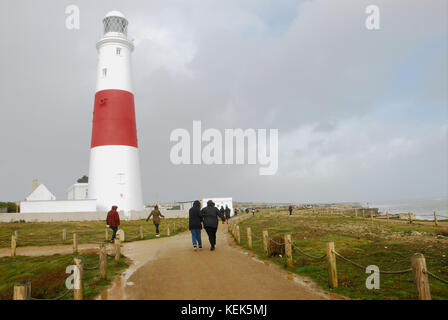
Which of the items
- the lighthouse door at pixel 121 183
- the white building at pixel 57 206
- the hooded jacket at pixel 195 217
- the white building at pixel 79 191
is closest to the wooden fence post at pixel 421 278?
the hooded jacket at pixel 195 217

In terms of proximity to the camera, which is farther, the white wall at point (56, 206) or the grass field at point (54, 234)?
the white wall at point (56, 206)

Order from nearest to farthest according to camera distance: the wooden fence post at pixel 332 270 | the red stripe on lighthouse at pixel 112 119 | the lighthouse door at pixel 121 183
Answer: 1. the wooden fence post at pixel 332 270
2. the red stripe on lighthouse at pixel 112 119
3. the lighthouse door at pixel 121 183

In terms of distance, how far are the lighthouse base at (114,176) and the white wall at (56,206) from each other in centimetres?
87

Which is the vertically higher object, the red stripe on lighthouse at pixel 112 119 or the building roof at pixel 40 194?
the red stripe on lighthouse at pixel 112 119

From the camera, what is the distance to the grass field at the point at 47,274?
762cm

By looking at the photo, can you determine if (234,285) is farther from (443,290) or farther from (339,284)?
(443,290)

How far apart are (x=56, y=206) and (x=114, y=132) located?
10234 millimetres

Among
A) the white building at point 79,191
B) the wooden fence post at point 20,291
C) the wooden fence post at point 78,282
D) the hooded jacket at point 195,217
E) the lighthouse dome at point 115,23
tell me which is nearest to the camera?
the wooden fence post at point 20,291

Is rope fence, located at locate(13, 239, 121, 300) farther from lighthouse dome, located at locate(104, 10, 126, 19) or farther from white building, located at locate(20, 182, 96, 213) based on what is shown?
lighthouse dome, located at locate(104, 10, 126, 19)

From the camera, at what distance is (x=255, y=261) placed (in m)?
9.57

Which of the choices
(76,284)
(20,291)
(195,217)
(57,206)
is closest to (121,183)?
(57,206)

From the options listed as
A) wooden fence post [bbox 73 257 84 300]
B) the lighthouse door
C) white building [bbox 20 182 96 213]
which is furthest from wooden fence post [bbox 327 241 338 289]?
white building [bbox 20 182 96 213]

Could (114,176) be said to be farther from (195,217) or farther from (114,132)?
(195,217)

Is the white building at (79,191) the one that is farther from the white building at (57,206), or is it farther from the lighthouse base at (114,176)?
the lighthouse base at (114,176)
